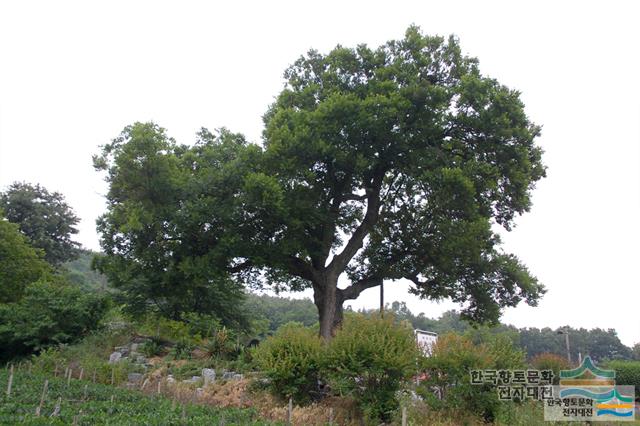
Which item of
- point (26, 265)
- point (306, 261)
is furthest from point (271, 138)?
point (26, 265)

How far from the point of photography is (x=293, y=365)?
1370 centimetres

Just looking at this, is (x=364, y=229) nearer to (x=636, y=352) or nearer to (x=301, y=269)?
(x=301, y=269)

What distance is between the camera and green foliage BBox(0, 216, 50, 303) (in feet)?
91.0

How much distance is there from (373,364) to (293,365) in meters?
2.53

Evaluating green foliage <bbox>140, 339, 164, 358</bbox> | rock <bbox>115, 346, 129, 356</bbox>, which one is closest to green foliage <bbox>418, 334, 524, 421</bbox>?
green foliage <bbox>140, 339, 164, 358</bbox>

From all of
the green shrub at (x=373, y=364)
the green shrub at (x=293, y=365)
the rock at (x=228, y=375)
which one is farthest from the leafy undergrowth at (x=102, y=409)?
the rock at (x=228, y=375)

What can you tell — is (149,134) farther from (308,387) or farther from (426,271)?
(426,271)

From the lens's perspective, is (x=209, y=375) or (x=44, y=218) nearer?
(x=209, y=375)

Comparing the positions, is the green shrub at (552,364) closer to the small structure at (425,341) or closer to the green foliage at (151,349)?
the small structure at (425,341)

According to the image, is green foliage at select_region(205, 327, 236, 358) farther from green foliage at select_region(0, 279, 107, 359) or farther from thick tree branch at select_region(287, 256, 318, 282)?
green foliage at select_region(0, 279, 107, 359)

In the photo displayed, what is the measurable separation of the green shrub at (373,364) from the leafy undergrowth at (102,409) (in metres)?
2.40

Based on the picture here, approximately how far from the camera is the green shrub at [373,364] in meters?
12.2

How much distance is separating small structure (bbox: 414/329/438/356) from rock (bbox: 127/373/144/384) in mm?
9739

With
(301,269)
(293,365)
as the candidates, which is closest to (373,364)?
(293,365)
